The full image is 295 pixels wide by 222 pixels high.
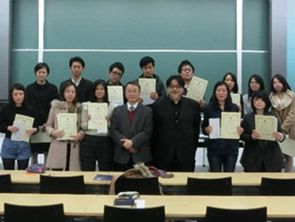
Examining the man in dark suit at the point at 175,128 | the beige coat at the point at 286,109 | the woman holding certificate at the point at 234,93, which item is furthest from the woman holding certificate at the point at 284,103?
the man in dark suit at the point at 175,128

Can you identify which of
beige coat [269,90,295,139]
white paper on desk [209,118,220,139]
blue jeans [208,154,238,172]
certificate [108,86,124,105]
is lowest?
blue jeans [208,154,238,172]

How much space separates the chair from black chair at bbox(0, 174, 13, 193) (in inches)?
53.9

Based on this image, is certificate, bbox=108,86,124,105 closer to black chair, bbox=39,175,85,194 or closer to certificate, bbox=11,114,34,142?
certificate, bbox=11,114,34,142

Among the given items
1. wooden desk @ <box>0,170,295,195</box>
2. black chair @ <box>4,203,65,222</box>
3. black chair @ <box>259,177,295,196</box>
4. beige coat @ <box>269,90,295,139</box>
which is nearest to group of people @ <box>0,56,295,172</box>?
beige coat @ <box>269,90,295,139</box>

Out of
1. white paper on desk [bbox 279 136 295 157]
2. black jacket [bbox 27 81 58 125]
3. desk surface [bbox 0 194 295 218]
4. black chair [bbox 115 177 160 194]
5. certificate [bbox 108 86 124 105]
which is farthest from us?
black jacket [bbox 27 81 58 125]

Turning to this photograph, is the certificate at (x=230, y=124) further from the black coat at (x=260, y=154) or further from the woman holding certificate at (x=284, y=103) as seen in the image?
the woman holding certificate at (x=284, y=103)

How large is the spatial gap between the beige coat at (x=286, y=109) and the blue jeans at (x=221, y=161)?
0.89m

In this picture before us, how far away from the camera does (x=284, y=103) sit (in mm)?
5270

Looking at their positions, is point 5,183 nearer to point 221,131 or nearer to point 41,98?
point 41,98

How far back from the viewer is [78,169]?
16.1 feet

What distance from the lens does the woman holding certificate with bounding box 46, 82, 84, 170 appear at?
15.8ft

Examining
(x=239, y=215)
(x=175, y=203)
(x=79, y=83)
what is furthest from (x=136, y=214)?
(x=79, y=83)

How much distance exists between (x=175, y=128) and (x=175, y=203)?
5.48 ft

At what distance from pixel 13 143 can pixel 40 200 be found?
208 cm
